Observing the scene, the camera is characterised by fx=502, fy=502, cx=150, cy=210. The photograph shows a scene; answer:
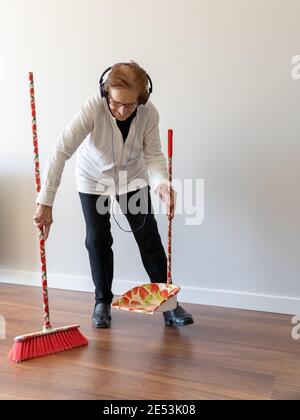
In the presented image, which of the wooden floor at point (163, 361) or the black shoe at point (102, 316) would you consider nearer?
the wooden floor at point (163, 361)

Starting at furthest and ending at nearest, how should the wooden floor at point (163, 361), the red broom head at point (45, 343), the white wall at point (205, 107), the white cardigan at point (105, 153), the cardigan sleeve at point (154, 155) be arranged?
the white wall at point (205, 107), the cardigan sleeve at point (154, 155), the white cardigan at point (105, 153), the red broom head at point (45, 343), the wooden floor at point (163, 361)

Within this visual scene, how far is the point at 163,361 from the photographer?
1562mm

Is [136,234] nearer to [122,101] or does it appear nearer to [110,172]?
[110,172]

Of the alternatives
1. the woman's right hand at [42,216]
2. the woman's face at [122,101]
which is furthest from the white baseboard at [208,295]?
the woman's face at [122,101]

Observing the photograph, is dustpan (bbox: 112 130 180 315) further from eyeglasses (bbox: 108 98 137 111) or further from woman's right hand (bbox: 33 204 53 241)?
woman's right hand (bbox: 33 204 53 241)

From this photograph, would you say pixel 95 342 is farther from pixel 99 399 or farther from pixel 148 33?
pixel 148 33

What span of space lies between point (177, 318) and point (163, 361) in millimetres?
318

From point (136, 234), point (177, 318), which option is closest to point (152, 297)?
point (177, 318)

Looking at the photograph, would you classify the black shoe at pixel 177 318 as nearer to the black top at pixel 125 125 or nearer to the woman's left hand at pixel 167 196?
the woman's left hand at pixel 167 196

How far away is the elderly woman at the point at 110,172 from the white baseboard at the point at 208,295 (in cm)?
27

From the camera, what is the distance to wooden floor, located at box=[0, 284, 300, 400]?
1.37m

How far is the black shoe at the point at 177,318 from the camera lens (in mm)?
1860

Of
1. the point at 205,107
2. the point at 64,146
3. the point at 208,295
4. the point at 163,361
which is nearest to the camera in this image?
the point at 163,361

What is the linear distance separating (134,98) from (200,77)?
0.51 m
